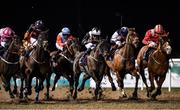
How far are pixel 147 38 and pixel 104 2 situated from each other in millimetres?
13820

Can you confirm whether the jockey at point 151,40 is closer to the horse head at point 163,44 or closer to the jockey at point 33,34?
the horse head at point 163,44

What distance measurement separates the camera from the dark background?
33781 mm

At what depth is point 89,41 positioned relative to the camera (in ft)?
68.6

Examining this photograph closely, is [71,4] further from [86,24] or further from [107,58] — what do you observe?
[107,58]

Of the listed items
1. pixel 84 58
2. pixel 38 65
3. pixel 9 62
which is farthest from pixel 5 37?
pixel 84 58

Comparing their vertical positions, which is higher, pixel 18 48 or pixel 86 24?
pixel 86 24

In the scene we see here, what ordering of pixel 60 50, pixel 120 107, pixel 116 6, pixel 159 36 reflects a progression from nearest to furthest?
pixel 120 107, pixel 159 36, pixel 60 50, pixel 116 6

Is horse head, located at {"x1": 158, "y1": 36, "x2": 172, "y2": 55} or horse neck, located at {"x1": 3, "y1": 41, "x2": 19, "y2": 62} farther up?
horse head, located at {"x1": 158, "y1": 36, "x2": 172, "y2": 55}

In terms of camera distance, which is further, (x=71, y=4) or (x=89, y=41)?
(x=71, y=4)

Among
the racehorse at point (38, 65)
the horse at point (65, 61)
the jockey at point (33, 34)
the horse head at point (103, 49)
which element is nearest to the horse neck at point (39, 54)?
the racehorse at point (38, 65)

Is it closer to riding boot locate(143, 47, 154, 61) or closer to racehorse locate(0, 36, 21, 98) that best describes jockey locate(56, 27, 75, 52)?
riding boot locate(143, 47, 154, 61)

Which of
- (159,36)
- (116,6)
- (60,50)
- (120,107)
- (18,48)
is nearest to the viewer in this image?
(120,107)

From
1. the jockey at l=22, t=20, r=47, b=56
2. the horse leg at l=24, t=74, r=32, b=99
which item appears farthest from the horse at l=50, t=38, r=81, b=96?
the horse leg at l=24, t=74, r=32, b=99

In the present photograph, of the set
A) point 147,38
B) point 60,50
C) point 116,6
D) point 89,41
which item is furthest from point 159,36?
point 116,6
